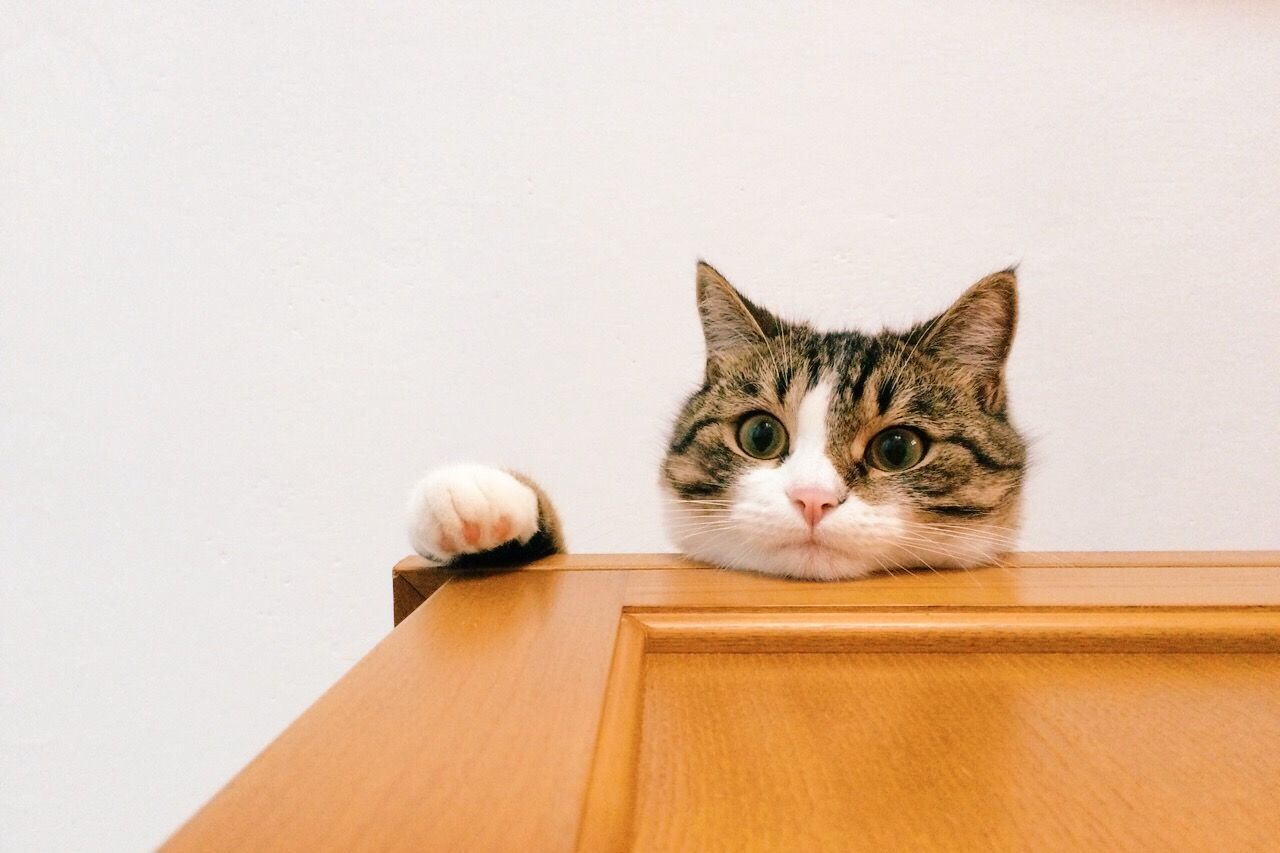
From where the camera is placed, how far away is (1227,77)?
1.25 meters

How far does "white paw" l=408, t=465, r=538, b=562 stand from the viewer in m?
0.67

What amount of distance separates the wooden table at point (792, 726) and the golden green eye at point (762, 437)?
0.79 feet

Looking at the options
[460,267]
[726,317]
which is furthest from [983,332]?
[460,267]

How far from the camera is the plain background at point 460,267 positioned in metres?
1.24

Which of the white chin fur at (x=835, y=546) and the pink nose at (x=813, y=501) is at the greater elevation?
the pink nose at (x=813, y=501)

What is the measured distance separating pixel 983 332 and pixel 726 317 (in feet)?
0.97

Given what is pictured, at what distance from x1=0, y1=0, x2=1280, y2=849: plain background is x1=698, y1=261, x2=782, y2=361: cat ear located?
29cm

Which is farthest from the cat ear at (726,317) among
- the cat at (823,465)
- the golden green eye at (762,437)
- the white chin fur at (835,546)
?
the white chin fur at (835,546)

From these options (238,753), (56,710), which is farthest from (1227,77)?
(56,710)

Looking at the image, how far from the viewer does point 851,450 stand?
2.60 feet

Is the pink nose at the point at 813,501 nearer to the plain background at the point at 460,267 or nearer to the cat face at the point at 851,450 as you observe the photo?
the cat face at the point at 851,450

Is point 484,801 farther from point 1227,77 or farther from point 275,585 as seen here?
point 1227,77

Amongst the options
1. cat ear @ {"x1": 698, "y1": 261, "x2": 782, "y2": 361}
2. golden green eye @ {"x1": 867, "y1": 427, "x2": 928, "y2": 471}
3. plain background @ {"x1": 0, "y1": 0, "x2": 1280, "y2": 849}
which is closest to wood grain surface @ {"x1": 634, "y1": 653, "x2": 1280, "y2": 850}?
golden green eye @ {"x1": 867, "y1": 427, "x2": 928, "y2": 471}

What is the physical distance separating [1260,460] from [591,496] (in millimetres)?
1144
